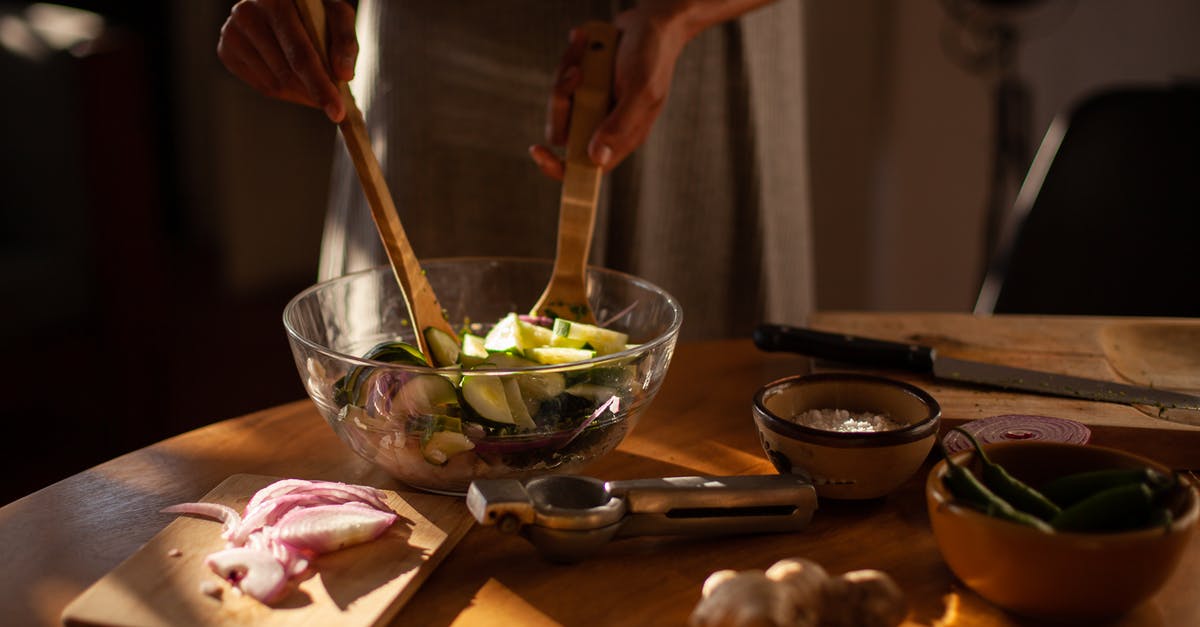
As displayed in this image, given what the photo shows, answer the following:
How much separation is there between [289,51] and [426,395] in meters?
0.44

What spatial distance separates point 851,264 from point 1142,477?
272 centimetres

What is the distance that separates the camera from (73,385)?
3.12 meters

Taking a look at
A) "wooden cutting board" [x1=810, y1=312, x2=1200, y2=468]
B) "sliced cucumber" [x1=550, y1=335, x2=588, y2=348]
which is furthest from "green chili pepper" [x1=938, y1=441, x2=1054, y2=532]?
"sliced cucumber" [x1=550, y1=335, x2=588, y2=348]

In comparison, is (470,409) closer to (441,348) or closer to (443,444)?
(443,444)

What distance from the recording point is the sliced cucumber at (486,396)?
897mm

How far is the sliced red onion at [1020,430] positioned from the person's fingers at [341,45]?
71 cm

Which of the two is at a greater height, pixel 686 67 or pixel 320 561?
pixel 686 67

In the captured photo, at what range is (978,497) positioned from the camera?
0.78 metres

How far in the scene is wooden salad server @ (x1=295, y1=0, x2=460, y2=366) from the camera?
1.08 m

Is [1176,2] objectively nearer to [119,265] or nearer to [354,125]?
[354,125]

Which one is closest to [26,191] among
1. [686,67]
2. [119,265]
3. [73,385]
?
[119,265]

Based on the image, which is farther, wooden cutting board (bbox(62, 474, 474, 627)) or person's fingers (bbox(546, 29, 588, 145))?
person's fingers (bbox(546, 29, 588, 145))

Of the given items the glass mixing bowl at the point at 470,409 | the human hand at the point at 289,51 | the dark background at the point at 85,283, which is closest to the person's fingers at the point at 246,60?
the human hand at the point at 289,51

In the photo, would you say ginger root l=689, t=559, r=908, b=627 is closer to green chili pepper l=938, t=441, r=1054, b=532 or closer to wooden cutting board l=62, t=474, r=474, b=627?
green chili pepper l=938, t=441, r=1054, b=532
